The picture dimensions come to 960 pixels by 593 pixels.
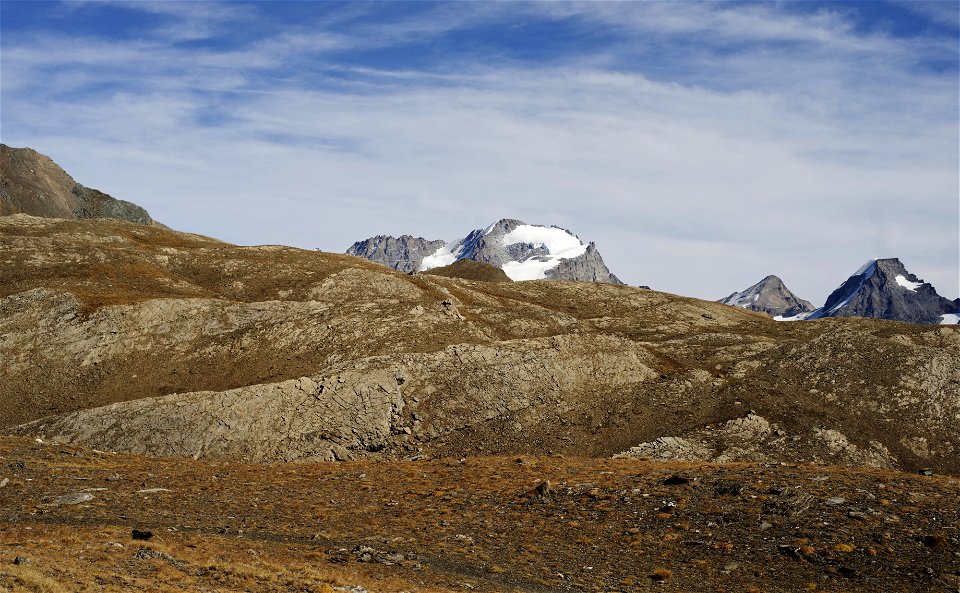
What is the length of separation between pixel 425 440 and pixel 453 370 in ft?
24.0

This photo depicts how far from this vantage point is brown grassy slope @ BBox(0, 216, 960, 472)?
52.0 metres

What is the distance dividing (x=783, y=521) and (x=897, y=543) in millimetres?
4050

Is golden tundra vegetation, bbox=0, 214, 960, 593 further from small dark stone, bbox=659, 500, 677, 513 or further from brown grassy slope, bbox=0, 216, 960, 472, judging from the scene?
brown grassy slope, bbox=0, 216, 960, 472

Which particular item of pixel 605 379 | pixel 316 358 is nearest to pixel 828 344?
pixel 605 379

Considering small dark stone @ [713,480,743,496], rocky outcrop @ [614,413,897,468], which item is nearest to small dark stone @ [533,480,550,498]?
small dark stone @ [713,480,743,496]

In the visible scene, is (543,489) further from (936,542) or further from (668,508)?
(936,542)

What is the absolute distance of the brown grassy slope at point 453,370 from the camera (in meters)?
52.0

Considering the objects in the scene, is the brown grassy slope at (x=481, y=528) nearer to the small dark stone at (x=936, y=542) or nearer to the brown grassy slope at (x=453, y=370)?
the small dark stone at (x=936, y=542)

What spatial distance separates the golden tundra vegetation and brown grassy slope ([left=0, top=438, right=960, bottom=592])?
0.15m

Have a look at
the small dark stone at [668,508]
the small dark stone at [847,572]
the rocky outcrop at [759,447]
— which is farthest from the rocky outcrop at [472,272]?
the small dark stone at [847,572]

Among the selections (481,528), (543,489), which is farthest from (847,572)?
(481,528)

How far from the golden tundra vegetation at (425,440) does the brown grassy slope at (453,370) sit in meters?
0.24

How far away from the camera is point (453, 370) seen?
56375 millimetres

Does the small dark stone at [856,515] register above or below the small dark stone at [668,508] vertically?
above
